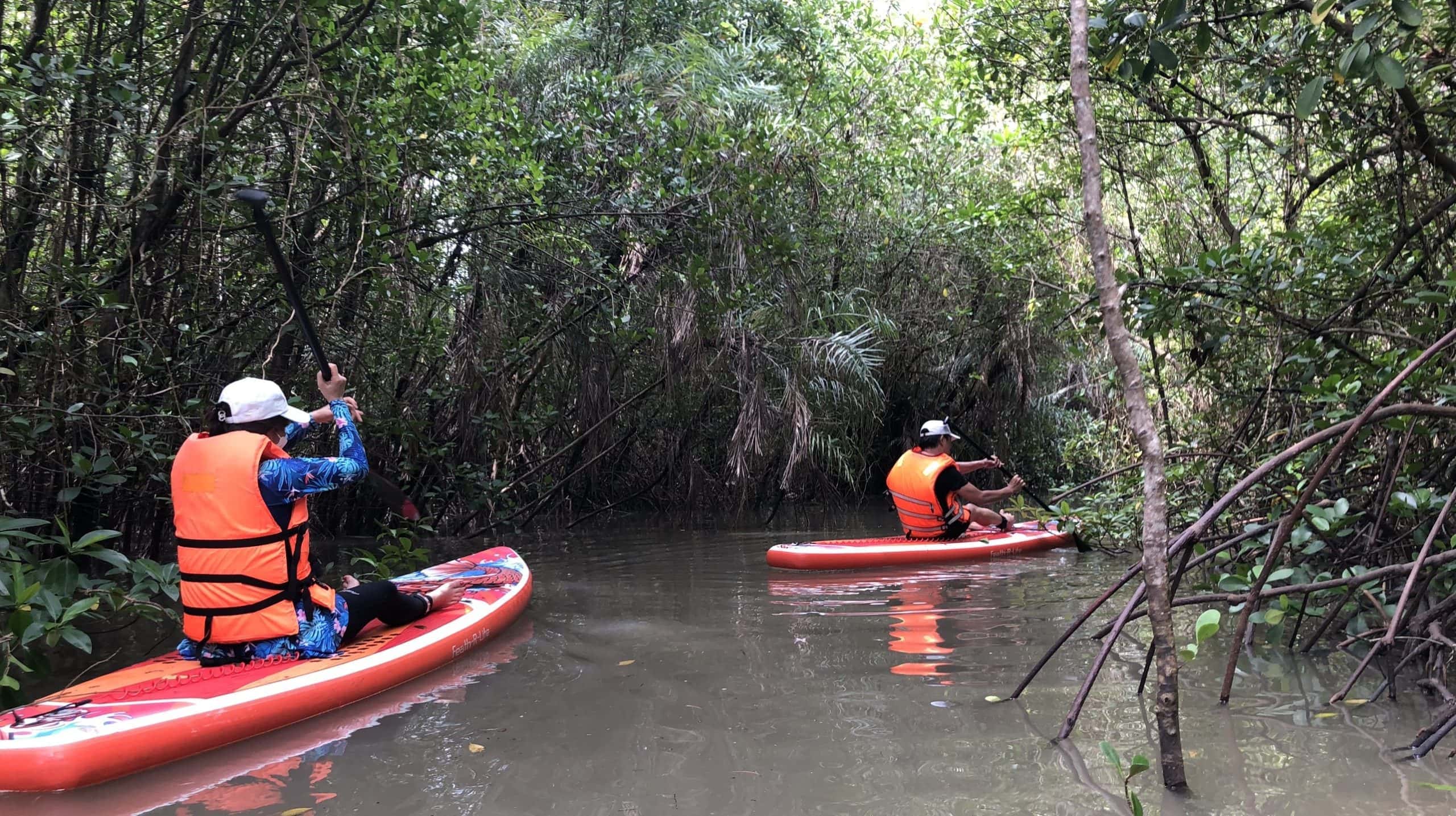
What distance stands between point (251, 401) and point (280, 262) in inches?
43.4

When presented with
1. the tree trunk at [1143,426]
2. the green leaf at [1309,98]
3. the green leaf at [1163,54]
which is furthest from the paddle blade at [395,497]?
the green leaf at [1309,98]

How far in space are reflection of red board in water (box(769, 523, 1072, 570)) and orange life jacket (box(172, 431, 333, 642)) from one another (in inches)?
153

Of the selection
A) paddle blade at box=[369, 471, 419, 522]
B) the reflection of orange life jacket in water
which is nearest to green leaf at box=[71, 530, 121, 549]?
paddle blade at box=[369, 471, 419, 522]

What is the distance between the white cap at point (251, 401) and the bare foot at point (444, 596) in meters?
1.38

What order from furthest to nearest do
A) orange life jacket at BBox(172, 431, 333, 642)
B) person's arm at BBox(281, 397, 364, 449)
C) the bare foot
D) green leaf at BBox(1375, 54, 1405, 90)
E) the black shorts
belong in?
the black shorts
the bare foot
person's arm at BBox(281, 397, 364, 449)
orange life jacket at BBox(172, 431, 333, 642)
green leaf at BBox(1375, 54, 1405, 90)

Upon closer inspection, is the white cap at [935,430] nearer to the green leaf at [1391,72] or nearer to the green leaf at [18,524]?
the green leaf at [1391,72]

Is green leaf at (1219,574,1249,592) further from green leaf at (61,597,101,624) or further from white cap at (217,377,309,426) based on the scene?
green leaf at (61,597,101,624)

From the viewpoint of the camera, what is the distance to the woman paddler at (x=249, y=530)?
350cm

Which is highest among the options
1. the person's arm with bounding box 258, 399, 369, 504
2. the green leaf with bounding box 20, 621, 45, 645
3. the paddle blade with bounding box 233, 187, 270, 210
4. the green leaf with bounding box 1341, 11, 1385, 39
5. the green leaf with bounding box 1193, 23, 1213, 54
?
the green leaf with bounding box 1193, 23, 1213, 54

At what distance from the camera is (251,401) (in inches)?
143

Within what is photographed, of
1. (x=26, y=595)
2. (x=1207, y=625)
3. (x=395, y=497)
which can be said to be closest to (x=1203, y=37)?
(x=1207, y=625)

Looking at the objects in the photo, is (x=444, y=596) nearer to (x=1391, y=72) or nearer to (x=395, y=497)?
(x=395, y=497)

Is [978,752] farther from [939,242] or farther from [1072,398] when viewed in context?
[1072,398]

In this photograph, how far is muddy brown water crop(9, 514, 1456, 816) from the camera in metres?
2.59
